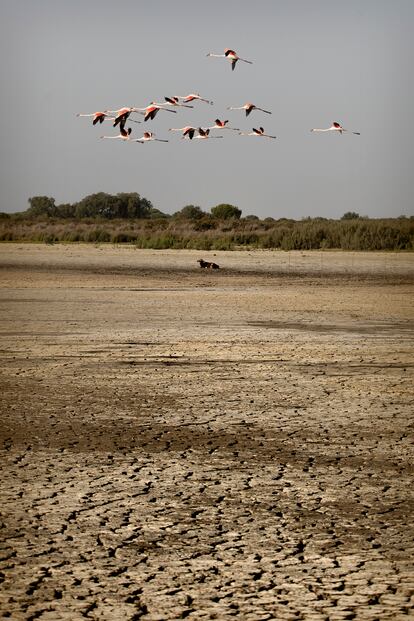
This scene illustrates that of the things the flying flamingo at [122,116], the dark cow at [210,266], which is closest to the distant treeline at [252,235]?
the dark cow at [210,266]

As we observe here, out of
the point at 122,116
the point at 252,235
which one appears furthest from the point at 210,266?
the point at 252,235

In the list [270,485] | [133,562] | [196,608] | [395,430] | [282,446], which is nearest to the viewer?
[196,608]

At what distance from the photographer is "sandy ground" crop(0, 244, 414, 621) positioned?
4285 mm

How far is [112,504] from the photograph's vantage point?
5.52 metres

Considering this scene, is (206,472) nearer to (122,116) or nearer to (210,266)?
(122,116)

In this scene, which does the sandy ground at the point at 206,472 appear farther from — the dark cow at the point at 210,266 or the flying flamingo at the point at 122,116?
the dark cow at the point at 210,266

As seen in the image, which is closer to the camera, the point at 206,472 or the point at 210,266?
the point at 206,472

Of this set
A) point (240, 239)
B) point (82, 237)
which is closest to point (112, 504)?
point (240, 239)

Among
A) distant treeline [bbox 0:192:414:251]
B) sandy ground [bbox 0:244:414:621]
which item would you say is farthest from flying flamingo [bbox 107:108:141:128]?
distant treeline [bbox 0:192:414:251]

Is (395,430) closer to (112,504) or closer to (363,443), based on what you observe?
(363,443)

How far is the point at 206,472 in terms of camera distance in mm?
6258

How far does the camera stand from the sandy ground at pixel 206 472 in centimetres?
429

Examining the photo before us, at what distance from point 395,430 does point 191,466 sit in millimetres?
1833

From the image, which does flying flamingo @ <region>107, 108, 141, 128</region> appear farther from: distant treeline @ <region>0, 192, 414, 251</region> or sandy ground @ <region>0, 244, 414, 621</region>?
distant treeline @ <region>0, 192, 414, 251</region>
